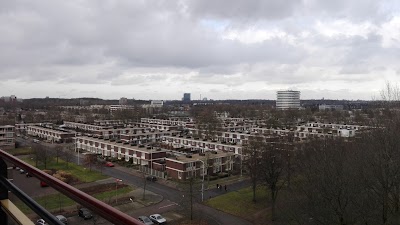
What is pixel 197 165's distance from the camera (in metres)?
17.7

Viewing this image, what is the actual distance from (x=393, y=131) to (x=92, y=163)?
16.0 metres

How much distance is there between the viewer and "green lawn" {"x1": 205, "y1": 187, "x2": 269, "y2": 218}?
1239 cm

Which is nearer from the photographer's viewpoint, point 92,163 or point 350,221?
point 350,221

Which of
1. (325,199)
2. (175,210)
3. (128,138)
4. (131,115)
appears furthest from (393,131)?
(131,115)

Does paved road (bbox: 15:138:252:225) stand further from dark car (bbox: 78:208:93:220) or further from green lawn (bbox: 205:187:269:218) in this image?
dark car (bbox: 78:208:93:220)

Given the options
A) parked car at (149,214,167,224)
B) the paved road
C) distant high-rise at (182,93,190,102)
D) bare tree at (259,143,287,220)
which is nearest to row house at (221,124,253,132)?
the paved road

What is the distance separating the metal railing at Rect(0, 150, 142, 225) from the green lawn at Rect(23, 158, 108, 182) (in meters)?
15.2

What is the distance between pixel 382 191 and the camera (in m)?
9.90

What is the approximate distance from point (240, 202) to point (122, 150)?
11.3 m

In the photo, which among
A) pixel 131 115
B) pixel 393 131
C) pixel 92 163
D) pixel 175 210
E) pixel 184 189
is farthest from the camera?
pixel 131 115

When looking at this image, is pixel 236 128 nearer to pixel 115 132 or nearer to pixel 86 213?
pixel 115 132

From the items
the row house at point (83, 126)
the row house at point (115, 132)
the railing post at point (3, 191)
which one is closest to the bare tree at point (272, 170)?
the railing post at point (3, 191)

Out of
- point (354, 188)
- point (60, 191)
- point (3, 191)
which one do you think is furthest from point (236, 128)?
point (60, 191)

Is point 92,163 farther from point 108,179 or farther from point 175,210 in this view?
point 175,210
